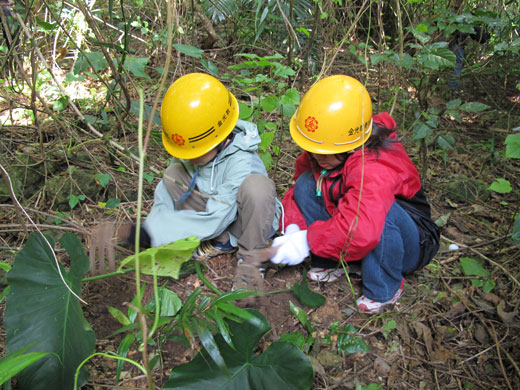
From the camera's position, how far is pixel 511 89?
3256 millimetres

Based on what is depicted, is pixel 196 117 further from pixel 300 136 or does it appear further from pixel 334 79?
pixel 334 79

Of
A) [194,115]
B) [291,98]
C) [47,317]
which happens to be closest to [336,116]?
[291,98]

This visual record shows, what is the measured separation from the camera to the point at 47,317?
4.33 ft

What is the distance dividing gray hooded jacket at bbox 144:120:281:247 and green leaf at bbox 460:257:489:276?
3.38ft

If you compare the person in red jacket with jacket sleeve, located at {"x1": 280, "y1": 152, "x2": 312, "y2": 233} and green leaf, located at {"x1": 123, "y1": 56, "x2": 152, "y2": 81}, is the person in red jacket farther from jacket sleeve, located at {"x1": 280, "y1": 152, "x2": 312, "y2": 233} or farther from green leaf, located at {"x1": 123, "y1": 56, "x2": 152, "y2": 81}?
green leaf, located at {"x1": 123, "y1": 56, "x2": 152, "y2": 81}

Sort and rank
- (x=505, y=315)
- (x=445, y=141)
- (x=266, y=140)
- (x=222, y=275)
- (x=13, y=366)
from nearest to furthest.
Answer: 1. (x=13, y=366)
2. (x=505, y=315)
3. (x=222, y=275)
4. (x=266, y=140)
5. (x=445, y=141)

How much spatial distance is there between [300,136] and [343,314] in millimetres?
852

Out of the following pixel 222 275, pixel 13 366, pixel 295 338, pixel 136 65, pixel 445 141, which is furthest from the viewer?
pixel 445 141

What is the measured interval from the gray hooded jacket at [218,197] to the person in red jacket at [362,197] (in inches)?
10.2

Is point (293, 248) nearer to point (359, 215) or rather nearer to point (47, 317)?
point (359, 215)

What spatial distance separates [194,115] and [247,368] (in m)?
1.06

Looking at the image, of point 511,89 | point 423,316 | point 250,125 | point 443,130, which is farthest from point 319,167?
point 511,89

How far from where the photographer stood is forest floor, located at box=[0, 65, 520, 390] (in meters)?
1.55

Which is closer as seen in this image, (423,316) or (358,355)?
(358,355)
